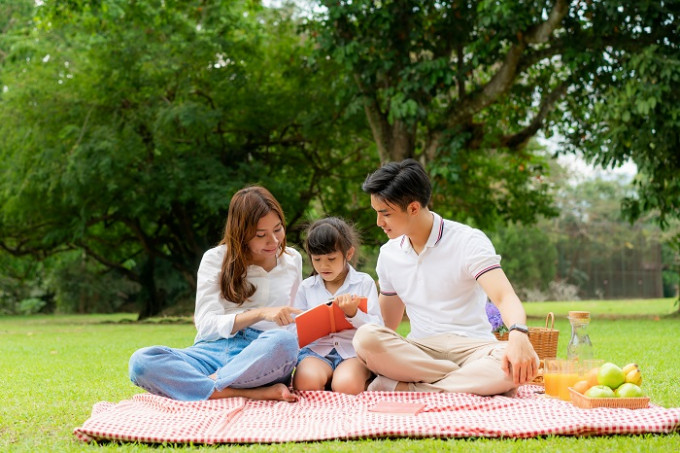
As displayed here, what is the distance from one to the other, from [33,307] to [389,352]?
78.5 ft

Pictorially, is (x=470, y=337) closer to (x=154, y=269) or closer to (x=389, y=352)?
(x=389, y=352)

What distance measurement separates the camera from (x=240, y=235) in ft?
14.1

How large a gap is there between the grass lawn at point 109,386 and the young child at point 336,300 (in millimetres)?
1079

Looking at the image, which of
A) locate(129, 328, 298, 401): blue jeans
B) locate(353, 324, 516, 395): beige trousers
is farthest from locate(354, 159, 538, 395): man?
locate(129, 328, 298, 401): blue jeans

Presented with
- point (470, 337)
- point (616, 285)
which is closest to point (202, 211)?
point (470, 337)

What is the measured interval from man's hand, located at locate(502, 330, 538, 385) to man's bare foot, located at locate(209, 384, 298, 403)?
1.14 metres

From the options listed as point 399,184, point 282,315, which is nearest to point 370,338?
point 282,315

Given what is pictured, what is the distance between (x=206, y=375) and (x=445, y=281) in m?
1.30

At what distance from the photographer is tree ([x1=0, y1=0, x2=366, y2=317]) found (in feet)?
45.1

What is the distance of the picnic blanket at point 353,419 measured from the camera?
3.16 m

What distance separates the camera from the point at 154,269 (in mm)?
19000

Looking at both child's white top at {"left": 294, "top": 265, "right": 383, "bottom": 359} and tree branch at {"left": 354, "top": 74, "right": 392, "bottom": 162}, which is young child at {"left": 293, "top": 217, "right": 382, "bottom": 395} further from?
tree branch at {"left": 354, "top": 74, "right": 392, "bottom": 162}

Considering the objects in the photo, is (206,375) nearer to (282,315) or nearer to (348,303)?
(282,315)

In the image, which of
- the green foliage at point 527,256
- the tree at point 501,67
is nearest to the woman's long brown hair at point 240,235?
the tree at point 501,67
